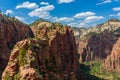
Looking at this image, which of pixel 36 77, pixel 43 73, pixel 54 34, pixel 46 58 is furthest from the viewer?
pixel 54 34

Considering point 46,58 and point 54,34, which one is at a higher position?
point 54,34

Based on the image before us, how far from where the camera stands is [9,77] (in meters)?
86.1

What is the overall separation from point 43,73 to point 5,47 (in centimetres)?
11386

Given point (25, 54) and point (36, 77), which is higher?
point (25, 54)

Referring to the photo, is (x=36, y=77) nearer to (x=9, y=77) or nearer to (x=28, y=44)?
(x=9, y=77)

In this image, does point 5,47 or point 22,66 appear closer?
point 22,66

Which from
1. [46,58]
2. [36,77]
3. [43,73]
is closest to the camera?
[36,77]

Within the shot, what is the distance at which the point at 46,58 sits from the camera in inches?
3954

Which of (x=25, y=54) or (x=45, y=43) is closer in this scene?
(x=25, y=54)

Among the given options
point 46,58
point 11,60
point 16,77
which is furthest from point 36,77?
point 46,58

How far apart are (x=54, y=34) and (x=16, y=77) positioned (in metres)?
108

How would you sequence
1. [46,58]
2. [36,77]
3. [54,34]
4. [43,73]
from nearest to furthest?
[36,77] → [43,73] → [46,58] → [54,34]

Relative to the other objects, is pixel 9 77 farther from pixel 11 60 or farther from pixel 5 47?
pixel 5 47

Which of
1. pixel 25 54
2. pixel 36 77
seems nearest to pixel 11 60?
pixel 25 54
